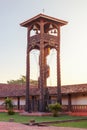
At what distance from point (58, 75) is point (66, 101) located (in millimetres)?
2771

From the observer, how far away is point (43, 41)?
29781 millimetres

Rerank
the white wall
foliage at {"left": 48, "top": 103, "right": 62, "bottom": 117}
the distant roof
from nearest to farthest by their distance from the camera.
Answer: foliage at {"left": 48, "top": 103, "right": 62, "bottom": 117} → the white wall → the distant roof

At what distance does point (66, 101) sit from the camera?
100ft

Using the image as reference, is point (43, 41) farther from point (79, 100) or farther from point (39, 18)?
point (79, 100)

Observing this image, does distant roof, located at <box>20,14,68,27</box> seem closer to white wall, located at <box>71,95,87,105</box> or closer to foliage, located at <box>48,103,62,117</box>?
white wall, located at <box>71,95,87,105</box>

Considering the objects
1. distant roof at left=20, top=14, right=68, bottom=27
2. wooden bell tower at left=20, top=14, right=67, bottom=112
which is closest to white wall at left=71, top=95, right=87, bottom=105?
wooden bell tower at left=20, top=14, right=67, bottom=112

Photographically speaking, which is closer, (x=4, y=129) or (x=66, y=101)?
(x=4, y=129)

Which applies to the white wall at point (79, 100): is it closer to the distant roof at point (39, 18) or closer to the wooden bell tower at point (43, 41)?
the wooden bell tower at point (43, 41)

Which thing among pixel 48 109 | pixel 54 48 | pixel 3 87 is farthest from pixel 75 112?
pixel 3 87

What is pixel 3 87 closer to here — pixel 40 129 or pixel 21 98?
pixel 21 98

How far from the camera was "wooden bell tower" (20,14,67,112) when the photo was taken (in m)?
29.3

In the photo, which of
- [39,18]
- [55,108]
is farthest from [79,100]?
[39,18]

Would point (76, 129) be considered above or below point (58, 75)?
below

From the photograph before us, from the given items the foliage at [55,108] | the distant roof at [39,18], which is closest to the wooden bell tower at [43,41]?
the distant roof at [39,18]
